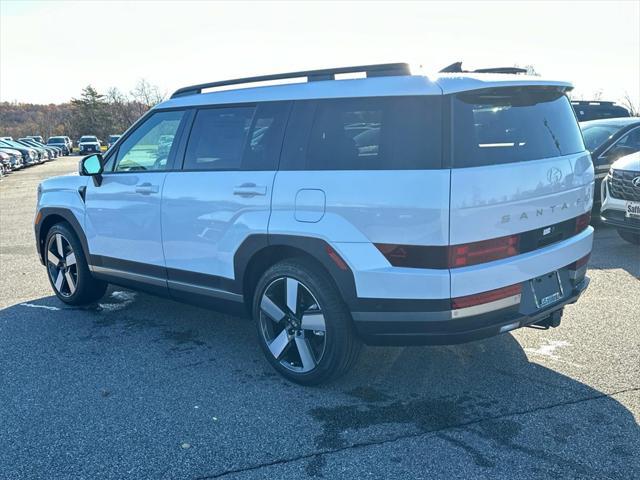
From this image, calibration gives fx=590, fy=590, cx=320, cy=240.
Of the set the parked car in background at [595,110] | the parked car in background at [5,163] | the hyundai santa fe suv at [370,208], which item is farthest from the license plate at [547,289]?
the parked car in background at [5,163]

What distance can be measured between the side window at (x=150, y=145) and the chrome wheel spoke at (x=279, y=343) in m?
1.67

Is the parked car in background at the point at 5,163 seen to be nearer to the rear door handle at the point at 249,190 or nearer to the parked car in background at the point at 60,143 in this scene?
the rear door handle at the point at 249,190

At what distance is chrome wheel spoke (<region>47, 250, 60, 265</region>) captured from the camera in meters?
5.86

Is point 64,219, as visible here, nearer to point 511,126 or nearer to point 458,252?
point 458,252

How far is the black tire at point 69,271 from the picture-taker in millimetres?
5594

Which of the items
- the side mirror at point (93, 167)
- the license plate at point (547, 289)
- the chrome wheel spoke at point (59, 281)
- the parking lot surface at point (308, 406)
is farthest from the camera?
the chrome wheel spoke at point (59, 281)

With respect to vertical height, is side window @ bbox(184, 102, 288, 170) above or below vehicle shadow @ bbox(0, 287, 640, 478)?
A: above

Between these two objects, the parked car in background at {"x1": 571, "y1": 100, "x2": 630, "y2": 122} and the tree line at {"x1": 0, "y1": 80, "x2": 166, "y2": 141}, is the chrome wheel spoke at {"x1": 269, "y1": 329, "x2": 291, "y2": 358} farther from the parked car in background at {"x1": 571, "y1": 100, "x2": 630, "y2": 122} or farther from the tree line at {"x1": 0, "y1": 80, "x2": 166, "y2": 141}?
the tree line at {"x1": 0, "y1": 80, "x2": 166, "y2": 141}

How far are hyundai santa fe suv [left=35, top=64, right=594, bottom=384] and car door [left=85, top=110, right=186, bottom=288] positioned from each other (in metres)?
0.03

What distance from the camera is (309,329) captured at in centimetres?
378

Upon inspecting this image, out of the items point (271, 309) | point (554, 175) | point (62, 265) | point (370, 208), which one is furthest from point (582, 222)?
point (62, 265)

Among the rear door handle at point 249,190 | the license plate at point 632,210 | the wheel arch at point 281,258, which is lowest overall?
the license plate at point 632,210

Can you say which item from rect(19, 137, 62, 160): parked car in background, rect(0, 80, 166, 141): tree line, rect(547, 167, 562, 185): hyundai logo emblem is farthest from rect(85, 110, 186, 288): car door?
rect(0, 80, 166, 141): tree line

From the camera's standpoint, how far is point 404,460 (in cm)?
302
